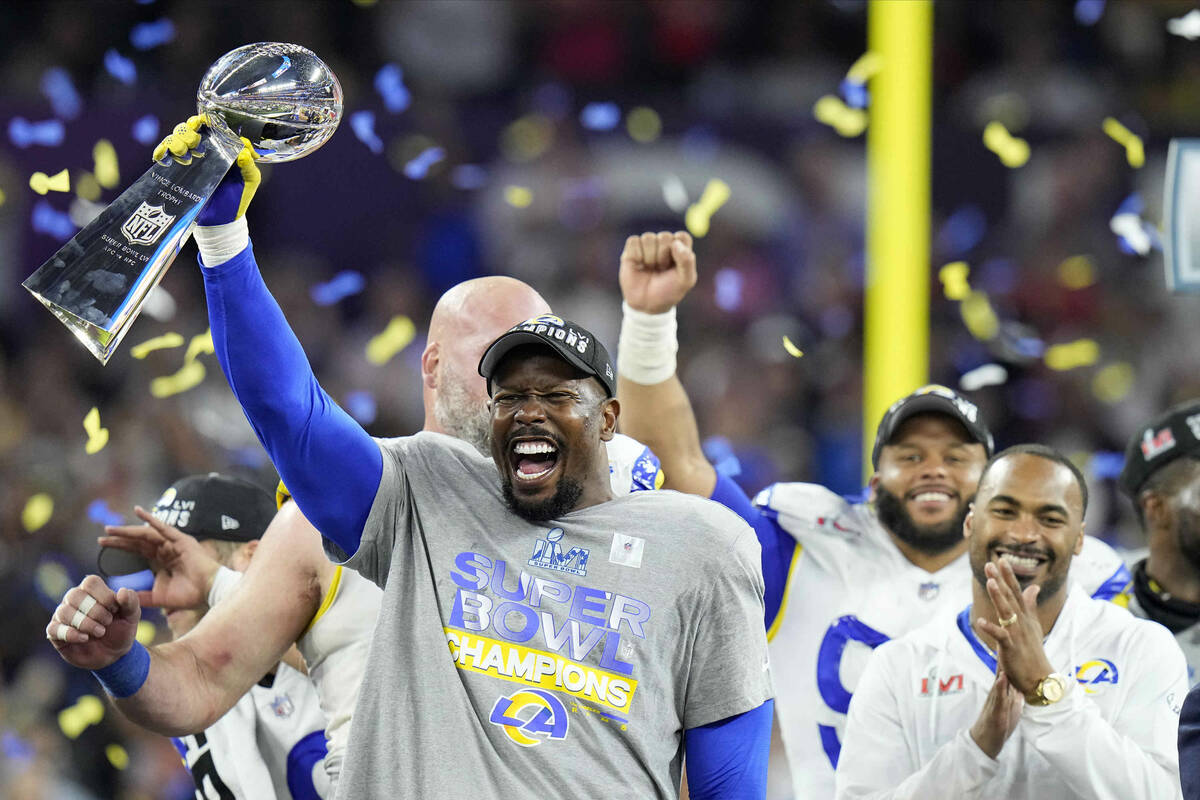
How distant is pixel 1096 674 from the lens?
3.33 meters

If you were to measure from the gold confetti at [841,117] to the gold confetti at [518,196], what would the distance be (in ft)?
4.21

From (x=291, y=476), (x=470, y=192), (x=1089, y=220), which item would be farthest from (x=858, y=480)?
(x=291, y=476)

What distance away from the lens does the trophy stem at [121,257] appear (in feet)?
7.63

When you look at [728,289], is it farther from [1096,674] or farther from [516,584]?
[516,584]

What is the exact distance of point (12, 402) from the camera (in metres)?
6.42

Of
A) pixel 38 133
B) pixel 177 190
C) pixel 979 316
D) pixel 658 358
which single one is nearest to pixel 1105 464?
pixel 979 316

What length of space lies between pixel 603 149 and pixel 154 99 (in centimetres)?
189

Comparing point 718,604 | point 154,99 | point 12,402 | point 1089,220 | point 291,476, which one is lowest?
point 718,604

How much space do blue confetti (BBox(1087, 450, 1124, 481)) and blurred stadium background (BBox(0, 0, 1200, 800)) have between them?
35mm

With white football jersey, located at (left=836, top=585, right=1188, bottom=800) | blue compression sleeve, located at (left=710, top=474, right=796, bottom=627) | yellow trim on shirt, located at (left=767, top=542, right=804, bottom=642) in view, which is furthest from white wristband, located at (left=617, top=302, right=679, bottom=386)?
white football jersey, located at (left=836, top=585, right=1188, bottom=800)

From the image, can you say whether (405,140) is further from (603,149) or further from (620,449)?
(620,449)

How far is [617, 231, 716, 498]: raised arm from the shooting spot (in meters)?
3.79

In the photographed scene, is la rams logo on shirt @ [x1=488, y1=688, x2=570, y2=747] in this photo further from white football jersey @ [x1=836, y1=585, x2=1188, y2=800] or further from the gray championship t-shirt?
white football jersey @ [x1=836, y1=585, x2=1188, y2=800]

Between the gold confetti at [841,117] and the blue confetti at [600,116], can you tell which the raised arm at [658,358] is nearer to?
the gold confetti at [841,117]
